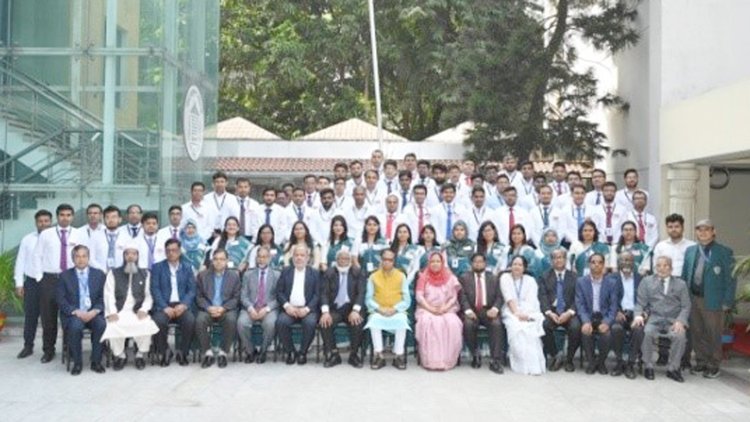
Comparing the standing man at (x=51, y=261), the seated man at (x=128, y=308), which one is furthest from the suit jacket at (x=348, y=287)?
the standing man at (x=51, y=261)

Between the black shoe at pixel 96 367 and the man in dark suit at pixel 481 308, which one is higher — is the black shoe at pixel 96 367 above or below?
below

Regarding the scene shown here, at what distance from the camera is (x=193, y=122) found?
51.4ft

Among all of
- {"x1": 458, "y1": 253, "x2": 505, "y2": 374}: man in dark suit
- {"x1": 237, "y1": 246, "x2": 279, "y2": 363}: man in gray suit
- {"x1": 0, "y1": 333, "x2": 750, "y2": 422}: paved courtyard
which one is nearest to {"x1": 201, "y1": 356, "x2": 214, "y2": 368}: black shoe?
{"x1": 0, "y1": 333, "x2": 750, "y2": 422}: paved courtyard

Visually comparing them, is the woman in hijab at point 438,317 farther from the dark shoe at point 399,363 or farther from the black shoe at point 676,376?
the black shoe at point 676,376

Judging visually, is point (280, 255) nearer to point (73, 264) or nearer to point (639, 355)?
point (73, 264)

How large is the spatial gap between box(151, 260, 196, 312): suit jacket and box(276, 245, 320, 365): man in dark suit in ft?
3.36

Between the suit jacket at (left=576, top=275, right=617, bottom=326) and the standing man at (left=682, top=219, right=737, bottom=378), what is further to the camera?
the suit jacket at (left=576, top=275, right=617, bottom=326)

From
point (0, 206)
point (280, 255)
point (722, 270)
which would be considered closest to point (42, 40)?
point (0, 206)

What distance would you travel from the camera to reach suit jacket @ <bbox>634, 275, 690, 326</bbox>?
1077cm

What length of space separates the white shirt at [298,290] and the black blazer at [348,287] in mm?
233

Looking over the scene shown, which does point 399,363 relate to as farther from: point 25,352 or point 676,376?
point 25,352

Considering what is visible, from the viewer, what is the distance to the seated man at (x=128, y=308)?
10.6m

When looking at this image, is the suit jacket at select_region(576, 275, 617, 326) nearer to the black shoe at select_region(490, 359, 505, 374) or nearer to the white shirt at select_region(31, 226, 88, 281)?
the black shoe at select_region(490, 359, 505, 374)

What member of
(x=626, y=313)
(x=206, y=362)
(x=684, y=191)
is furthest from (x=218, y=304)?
(x=684, y=191)
